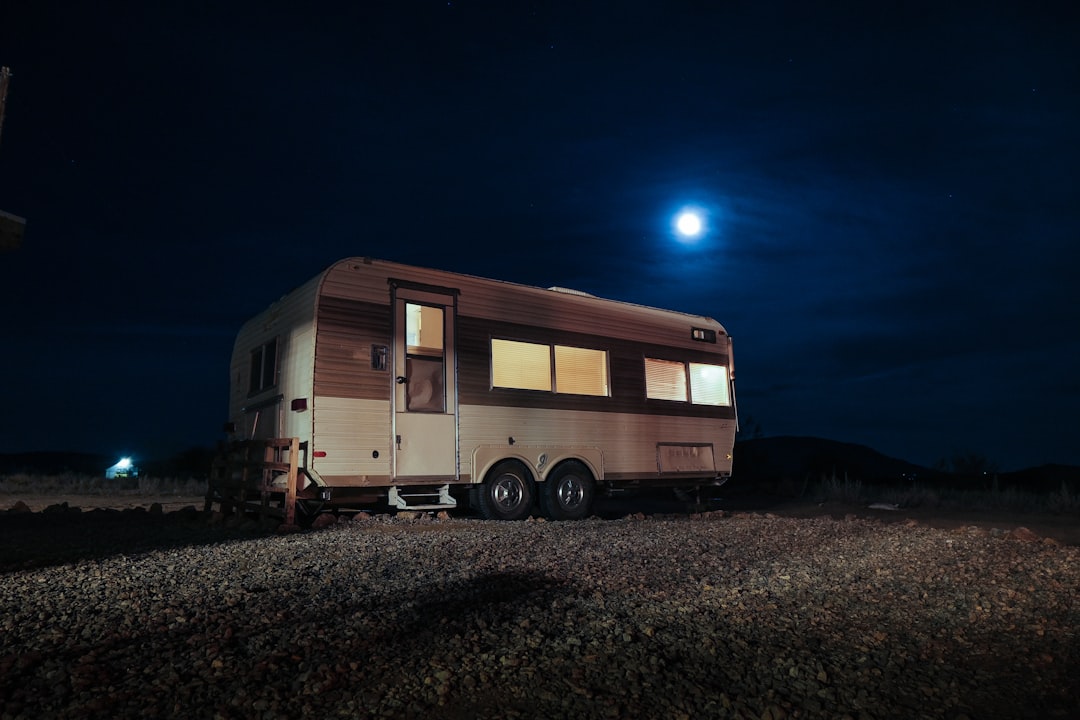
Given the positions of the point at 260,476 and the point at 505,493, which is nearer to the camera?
the point at 260,476

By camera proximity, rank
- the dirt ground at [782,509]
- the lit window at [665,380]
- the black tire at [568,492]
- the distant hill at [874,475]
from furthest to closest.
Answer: the distant hill at [874,475] → the lit window at [665,380] → the dirt ground at [782,509] → the black tire at [568,492]

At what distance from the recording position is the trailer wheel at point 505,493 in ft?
34.4

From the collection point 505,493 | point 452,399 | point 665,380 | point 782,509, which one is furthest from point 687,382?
point 452,399

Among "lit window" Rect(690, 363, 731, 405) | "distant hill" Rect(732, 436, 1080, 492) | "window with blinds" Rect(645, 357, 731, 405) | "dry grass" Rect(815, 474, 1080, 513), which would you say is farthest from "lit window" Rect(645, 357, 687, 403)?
"distant hill" Rect(732, 436, 1080, 492)

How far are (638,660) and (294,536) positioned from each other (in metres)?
5.57

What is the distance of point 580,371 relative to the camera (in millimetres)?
11922

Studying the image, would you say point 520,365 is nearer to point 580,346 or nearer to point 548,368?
point 548,368

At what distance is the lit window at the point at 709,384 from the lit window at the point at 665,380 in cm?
26

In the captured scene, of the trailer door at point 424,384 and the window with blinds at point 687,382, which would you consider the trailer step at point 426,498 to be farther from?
the window with blinds at point 687,382

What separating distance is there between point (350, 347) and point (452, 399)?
1.57 meters

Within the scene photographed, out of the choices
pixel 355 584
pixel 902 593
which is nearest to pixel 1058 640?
pixel 902 593

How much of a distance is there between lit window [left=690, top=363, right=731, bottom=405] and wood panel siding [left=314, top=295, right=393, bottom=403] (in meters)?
6.00

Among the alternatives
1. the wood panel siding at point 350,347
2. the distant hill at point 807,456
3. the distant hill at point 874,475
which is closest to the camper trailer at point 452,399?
the wood panel siding at point 350,347

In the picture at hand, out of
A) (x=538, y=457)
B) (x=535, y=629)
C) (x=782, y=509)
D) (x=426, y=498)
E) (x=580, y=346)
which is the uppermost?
(x=580, y=346)
